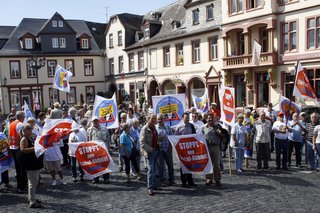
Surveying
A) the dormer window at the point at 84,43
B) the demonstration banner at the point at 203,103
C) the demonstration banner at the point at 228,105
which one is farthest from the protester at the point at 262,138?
the dormer window at the point at 84,43

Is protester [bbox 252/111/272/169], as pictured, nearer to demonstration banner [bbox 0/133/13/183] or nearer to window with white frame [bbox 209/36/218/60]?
demonstration banner [bbox 0/133/13/183]

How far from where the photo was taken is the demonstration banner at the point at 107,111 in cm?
1188

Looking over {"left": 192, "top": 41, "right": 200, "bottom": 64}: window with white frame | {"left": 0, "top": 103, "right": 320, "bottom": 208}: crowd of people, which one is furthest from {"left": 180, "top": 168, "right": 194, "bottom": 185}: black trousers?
{"left": 192, "top": 41, "right": 200, "bottom": 64}: window with white frame

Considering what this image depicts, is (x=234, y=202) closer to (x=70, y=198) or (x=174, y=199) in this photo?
(x=174, y=199)

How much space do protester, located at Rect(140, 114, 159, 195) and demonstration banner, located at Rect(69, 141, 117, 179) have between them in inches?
46.9

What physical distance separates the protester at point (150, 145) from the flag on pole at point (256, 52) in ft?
52.5

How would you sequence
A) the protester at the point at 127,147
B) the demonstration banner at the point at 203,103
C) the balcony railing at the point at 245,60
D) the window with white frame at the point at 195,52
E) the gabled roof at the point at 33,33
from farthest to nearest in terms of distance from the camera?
1. the gabled roof at the point at 33,33
2. the window with white frame at the point at 195,52
3. the balcony railing at the point at 245,60
4. the demonstration banner at the point at 203,103
5. the protester at the point at 127,147

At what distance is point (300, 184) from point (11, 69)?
36.2 metres

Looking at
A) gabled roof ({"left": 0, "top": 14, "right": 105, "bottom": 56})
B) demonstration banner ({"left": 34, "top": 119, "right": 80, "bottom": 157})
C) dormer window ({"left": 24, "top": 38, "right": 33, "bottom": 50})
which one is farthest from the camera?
dormer window ({"left": 24, "top": 38, "right": 33, "bottom": 50})

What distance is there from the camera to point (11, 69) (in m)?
38.1

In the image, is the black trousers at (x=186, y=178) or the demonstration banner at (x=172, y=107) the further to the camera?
the demonstration banner at (x=172, y=107)

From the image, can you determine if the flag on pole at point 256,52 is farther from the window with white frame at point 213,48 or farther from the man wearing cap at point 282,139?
the man wearing cap at point 282,139

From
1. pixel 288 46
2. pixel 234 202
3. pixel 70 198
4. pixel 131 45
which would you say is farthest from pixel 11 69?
pixel 234 202

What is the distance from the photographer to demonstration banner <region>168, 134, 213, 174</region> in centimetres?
867
